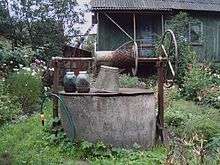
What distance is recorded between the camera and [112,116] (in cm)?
808

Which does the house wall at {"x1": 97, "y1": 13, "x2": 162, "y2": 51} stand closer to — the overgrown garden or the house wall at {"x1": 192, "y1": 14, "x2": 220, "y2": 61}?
the overgrown garden

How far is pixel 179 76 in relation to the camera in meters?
16.7

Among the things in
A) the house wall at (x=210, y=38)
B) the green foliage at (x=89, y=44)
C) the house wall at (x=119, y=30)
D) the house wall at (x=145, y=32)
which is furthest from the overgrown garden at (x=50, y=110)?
the green foliage at (x=89, y=44)

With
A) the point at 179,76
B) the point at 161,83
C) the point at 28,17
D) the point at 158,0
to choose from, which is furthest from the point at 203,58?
the point at 161,83

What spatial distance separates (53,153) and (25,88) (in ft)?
15.7

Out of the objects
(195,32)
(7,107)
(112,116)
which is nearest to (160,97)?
(112,116)

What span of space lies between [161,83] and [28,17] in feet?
40.9

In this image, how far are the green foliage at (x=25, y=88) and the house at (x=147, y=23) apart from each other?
27.3 feet

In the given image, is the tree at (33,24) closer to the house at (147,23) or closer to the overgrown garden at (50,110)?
the overgrown garden at (50,110)

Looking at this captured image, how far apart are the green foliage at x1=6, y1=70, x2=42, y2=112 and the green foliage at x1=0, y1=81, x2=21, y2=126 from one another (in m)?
0.27

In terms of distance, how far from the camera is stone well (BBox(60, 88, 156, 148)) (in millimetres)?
8070

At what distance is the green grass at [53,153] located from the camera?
24.6 ft

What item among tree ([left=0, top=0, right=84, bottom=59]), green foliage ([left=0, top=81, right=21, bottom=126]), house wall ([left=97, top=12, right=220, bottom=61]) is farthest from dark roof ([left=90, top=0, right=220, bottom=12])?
green foliage ([left=0, top=81, right=21, bottom=126])

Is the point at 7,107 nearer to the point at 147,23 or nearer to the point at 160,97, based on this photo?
the point at 160,97
